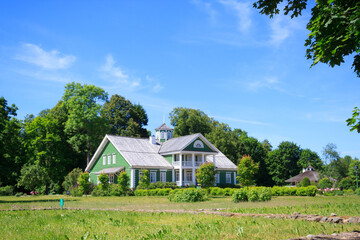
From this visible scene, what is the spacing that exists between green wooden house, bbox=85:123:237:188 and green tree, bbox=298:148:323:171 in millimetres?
31134

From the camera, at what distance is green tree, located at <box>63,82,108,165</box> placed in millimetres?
49300

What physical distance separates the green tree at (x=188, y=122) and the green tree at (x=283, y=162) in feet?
49.0

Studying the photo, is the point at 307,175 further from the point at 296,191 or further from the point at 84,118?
the point at 84,118

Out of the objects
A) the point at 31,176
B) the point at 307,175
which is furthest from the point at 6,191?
the point at 307,175

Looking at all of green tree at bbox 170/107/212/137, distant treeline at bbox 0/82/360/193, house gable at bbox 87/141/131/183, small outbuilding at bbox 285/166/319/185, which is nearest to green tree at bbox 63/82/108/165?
distant treeline at bbox 0/82/360/193

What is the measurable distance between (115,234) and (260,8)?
772 centimetres

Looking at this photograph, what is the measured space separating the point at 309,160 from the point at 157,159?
4610 centimetres

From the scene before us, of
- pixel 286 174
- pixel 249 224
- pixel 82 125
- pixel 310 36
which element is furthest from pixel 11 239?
pixel 286 174

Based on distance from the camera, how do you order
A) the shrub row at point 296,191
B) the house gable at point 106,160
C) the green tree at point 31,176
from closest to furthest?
the shrub row at point 296,191 < the green tree at point 31,176 < the house gable at point 106,160

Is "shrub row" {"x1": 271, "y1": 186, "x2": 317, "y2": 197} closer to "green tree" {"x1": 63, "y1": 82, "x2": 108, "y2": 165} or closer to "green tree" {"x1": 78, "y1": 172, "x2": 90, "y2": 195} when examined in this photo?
"green tree" {"x1": 78, "y1": 172, "x2": 90, "y2": 195}

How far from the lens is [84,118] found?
49.2 m

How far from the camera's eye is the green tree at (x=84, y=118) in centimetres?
4930

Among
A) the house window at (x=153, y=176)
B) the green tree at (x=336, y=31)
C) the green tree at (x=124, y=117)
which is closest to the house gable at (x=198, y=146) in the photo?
the house window at (x=153, y=176)

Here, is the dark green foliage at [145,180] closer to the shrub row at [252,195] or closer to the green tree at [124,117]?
the shrub row at [252,195]
